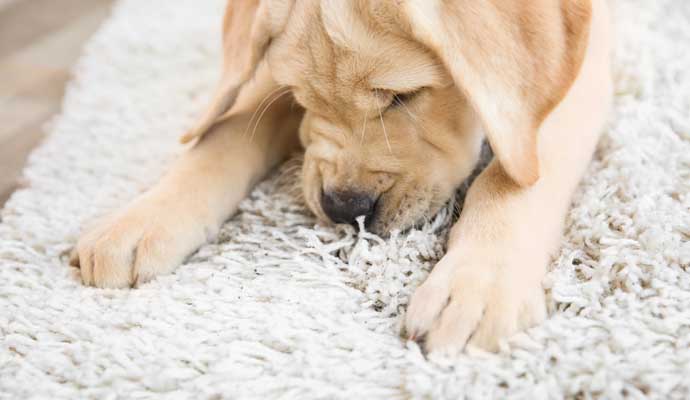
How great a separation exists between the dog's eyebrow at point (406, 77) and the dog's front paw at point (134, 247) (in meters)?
0.59

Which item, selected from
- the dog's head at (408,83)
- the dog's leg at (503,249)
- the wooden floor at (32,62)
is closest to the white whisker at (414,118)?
the dog's head at (408,83)

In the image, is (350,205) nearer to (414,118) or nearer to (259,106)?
(414,118)

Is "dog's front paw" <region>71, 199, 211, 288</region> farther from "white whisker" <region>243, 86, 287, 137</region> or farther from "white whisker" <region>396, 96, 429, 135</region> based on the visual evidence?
"white whisker" <region>396, 96, 429, 135</region>

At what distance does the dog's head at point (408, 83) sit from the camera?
1.48 m

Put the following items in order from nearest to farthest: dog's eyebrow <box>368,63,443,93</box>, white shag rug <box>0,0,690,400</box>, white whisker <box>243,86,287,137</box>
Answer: white shag rug <box>0,0,690,400</box>
dog's eyebrow <box>368,63,443,93</box>
white whisker <box>243,86,287,137</box>

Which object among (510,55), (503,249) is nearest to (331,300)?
(503,249)

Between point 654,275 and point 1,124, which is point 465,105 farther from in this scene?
point 1,124

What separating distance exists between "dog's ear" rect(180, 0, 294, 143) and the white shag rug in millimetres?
247

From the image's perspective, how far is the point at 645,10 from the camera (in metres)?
2.63

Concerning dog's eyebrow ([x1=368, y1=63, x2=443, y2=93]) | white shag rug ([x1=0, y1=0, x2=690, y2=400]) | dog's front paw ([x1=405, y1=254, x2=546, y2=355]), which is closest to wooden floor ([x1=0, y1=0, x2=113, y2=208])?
white shag rug ([x1=0, y1=0, x2=690, y2=400])

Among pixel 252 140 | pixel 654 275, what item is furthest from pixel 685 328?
pixel 252 140

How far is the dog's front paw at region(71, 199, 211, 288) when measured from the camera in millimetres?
1682

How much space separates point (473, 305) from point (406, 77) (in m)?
0.53

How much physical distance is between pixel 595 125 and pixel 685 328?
2.39 ft
